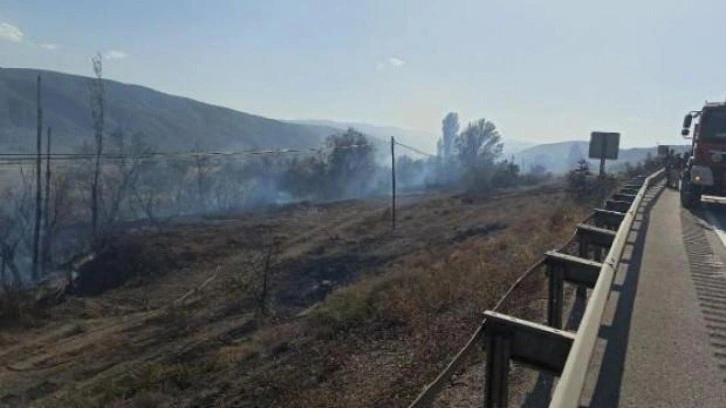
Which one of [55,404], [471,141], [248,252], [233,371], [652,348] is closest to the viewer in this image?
[652,348]

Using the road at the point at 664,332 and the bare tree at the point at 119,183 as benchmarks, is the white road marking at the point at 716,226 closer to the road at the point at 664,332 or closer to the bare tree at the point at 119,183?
the road at the point at 664,332

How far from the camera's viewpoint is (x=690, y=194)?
57.4 ft

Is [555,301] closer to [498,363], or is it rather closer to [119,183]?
[498,363]

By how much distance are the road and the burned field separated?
1549mm

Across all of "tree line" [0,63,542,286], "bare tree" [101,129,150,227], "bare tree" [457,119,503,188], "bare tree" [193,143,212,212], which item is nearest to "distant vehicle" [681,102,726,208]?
"bare tree" [101,129,150,227]

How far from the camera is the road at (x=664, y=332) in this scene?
4.32 m

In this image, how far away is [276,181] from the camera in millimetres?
98062

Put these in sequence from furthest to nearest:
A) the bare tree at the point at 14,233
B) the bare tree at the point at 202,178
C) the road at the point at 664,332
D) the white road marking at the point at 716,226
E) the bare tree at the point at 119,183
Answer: the bare tree at the point at 202,178 → the bare tree at the point at 119,183 → the bare tree at the point at 14,233 → the white road marking at the point at 716,226 → the road at the point at 664,332

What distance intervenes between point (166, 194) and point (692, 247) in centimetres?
9062

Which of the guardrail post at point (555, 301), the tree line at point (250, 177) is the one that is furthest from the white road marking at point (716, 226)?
the tree line at point (250, 177)

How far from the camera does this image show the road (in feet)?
14.2

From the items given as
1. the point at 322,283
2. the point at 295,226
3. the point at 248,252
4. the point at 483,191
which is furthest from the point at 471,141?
the point at 322,283

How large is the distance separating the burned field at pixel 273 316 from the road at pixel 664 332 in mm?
1549

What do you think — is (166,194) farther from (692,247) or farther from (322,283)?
(692,247)
